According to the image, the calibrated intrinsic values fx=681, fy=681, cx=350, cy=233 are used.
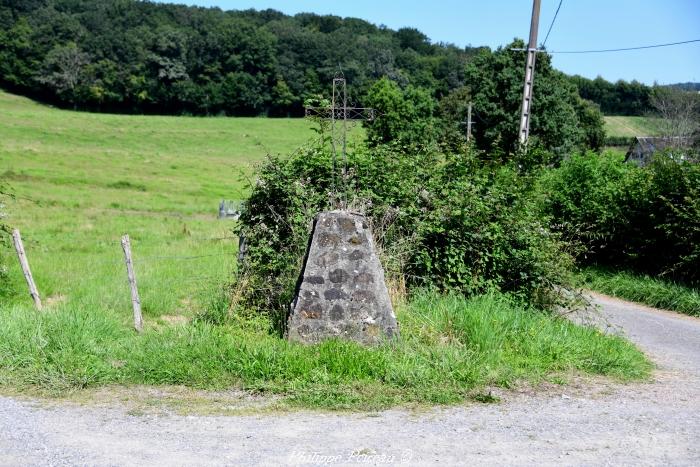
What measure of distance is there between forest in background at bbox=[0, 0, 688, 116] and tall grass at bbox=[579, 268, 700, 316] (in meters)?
65.5

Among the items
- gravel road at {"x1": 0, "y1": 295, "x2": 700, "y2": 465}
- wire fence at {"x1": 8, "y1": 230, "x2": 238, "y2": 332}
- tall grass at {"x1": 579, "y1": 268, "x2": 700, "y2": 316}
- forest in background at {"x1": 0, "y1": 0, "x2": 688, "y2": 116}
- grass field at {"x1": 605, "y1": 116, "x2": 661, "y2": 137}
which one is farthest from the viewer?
grass field at {"x1": 605, "y1": 116, "x2": 661, "y2": 137}

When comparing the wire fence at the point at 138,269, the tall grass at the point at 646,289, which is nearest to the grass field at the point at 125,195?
the wire fence at the point at 138,269

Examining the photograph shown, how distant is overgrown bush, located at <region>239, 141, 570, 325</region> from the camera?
995cm

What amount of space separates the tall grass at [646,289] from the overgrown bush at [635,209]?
0.39m

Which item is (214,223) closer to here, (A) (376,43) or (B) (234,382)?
(B) (234,382)

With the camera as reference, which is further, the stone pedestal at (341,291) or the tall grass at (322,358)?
the stone pedestal at (341,291)

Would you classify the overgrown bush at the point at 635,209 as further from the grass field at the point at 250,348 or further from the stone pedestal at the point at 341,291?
the stone pedestal at the point at 341,291

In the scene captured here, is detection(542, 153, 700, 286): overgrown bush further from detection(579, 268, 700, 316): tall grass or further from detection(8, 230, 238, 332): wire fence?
detection(8, 230, 238, 332): wire fence

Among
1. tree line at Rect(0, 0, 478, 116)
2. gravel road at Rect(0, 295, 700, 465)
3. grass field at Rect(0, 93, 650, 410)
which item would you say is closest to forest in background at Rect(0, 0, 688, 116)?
tree line at Rect(0, 0, 478, 116)

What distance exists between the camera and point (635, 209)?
16969 millimetres

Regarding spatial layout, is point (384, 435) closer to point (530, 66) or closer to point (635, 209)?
point (635, 209)

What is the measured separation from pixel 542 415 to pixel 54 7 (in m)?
125

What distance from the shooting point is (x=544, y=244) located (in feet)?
34.6

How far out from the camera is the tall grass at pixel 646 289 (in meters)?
14.3
